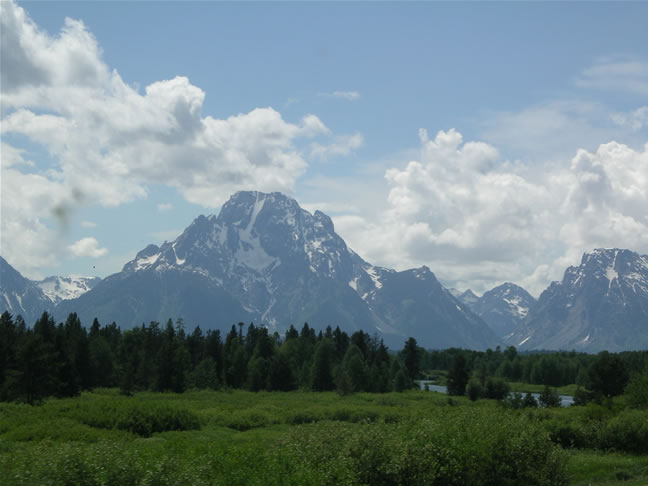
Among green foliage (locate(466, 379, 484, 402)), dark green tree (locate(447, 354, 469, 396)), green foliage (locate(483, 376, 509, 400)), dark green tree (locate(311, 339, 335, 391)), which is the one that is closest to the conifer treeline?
dark green tree (locate(311, 339, 335, 391))

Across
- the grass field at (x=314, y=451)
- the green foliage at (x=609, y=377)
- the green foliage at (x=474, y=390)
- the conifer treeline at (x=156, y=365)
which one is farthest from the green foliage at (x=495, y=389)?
the grass field at (x=314, y=451)

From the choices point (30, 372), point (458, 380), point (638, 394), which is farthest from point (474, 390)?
point (30, 372)

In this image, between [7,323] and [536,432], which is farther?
[7,323]

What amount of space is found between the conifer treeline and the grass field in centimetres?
2412

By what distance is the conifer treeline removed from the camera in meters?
100

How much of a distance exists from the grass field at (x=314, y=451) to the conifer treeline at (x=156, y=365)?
2412cm

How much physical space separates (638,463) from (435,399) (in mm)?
83687

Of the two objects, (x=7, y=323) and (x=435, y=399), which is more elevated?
(x=7, y=323)

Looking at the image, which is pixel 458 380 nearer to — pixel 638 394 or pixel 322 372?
pixel 322 372

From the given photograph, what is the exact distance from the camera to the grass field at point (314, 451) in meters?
27.1

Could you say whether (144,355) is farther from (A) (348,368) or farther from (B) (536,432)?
(B) (536,432)

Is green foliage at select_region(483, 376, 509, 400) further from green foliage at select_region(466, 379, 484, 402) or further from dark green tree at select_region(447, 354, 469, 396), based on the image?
dark green tree at select_region(447, 354, 469, 396)

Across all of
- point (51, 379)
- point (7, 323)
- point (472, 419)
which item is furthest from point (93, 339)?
point (472, 419)

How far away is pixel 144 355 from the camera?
150375mm
